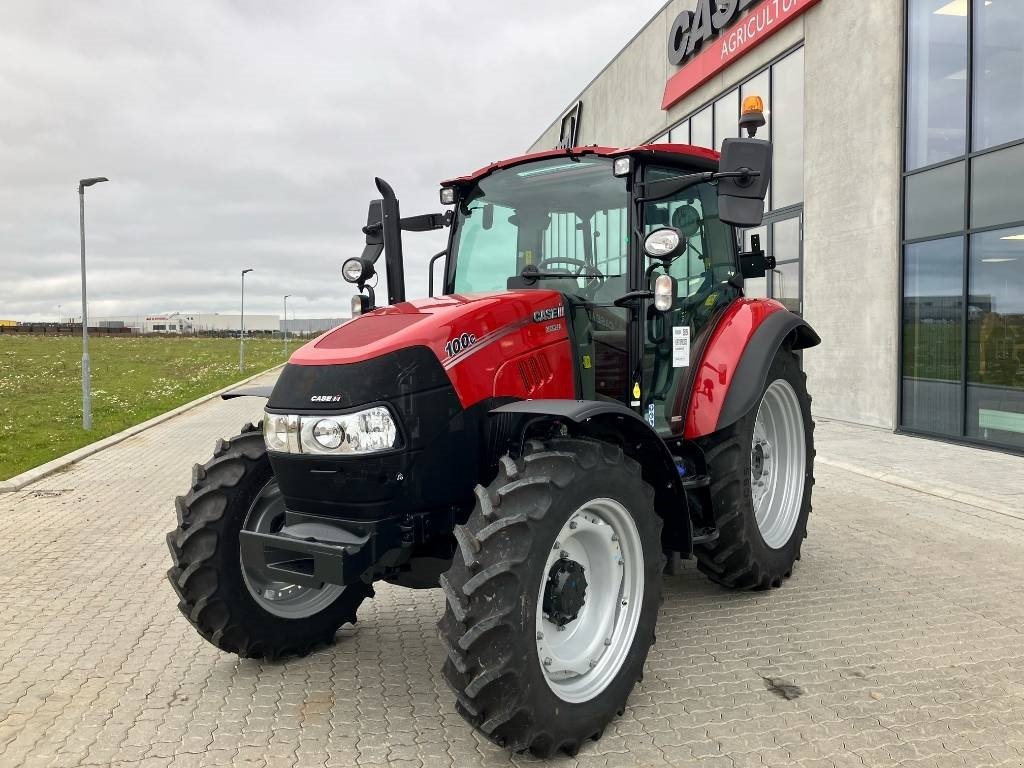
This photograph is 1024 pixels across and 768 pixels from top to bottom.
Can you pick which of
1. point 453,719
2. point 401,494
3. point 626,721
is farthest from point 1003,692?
point 401,494

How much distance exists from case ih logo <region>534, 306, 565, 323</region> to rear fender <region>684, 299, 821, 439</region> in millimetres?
971

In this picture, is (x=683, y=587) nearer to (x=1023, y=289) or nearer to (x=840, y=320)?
(x=1023, y=289)

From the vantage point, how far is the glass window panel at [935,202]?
10242mm

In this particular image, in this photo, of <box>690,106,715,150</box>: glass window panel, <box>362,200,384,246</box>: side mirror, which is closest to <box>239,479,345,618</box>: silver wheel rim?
<box>362,200,384,246</box>: side mirror

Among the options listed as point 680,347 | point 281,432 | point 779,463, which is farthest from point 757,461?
point 281,432

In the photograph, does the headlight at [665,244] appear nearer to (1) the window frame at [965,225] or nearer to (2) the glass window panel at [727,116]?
(1) the window frame at [965,225]

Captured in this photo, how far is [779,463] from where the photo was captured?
526 cm

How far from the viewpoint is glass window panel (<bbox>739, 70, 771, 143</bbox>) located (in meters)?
14.5

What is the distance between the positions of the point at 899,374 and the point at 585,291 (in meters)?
8.90

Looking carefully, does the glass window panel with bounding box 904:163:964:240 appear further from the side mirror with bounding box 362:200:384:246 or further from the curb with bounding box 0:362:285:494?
the side mirror with bounding box 362:200:384:246

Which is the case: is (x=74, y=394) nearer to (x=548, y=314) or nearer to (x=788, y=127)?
(x=788, y=127)

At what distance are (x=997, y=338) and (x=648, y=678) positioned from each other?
27.2ft

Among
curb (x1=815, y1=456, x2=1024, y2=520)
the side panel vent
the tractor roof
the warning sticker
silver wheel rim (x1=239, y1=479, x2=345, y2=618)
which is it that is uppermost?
the tractor roof

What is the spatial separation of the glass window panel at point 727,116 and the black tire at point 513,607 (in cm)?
1396
